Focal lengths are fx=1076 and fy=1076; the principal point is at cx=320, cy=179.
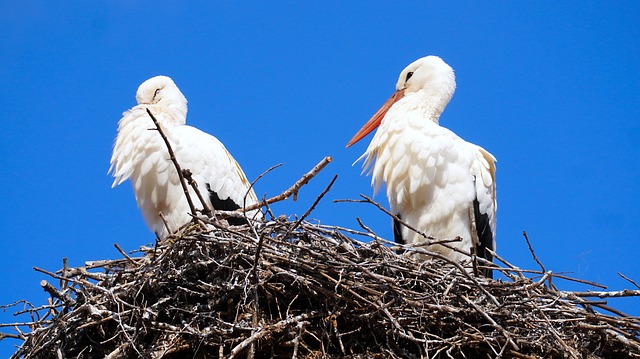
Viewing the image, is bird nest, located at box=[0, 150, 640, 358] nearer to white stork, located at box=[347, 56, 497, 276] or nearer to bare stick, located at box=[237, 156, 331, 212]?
bare stick, located at box=[237, 156, 331, 212]

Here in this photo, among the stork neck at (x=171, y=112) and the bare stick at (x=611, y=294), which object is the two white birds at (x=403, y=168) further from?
the bare stick at (x=611, y=294)

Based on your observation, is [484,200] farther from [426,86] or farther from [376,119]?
[376,119]

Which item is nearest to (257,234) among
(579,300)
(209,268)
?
(209,268)

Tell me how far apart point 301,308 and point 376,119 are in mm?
2395

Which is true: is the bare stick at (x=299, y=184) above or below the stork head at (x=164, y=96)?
below

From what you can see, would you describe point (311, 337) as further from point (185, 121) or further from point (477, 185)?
point (185, 121)

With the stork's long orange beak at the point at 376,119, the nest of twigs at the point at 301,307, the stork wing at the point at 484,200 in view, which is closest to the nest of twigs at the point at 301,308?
the nest of twigs at the point at 301,307

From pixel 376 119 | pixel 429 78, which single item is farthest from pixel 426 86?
pixel 376 119

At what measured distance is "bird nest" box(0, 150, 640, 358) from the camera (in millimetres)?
3752

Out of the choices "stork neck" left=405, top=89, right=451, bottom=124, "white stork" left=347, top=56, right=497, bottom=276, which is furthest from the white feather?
"stork neck" left=405, top=89, right=451, bottom=124

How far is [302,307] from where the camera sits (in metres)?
3.87

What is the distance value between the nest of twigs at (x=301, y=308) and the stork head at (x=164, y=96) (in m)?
2.06

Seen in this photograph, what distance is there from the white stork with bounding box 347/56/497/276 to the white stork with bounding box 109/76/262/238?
2.40 feet

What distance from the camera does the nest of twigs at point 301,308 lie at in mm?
3752
